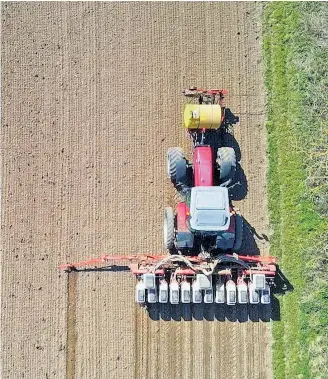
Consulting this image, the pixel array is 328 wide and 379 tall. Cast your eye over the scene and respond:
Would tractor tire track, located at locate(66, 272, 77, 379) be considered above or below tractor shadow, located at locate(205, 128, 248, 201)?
below

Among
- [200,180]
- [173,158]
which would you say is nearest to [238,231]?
[200,180]

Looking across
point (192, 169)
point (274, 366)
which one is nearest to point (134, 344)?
point (274, 366)

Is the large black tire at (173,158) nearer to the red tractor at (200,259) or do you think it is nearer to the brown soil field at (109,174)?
the red tractor at (200,259)

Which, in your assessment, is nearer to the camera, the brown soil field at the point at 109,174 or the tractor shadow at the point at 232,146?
the brown soil field at the point at 109,174

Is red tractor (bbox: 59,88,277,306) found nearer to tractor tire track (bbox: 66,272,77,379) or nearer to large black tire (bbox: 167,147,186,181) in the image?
large black tire (bbox: 167,147,186,181)

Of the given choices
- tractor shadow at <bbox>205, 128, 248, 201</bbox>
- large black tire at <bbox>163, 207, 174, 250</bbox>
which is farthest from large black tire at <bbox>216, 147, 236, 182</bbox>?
large black tire at <bbox>163, 207, 174, 250</bbox>

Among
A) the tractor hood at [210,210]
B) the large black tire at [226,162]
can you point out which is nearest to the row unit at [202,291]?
the tractor hood at [210,210]
